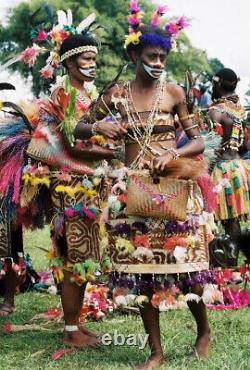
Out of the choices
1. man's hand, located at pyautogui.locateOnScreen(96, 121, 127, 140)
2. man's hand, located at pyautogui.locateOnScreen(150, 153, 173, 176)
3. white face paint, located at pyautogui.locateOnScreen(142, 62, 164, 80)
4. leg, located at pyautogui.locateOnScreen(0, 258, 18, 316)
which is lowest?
leg, located at pyautogui.locateOnScreen(0, 258, 18, 316)

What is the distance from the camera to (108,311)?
5.00 m

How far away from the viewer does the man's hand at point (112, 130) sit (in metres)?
3.58

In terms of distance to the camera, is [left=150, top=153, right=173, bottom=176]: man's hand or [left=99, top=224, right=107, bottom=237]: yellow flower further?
[left=99, top=224, right=107, bottom=237]: yellow flower

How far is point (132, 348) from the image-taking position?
13.3ft

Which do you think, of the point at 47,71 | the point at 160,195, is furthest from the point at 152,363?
the point at 47,71

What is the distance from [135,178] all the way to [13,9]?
28729 mm

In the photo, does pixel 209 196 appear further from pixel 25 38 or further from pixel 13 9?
pixel 13 9

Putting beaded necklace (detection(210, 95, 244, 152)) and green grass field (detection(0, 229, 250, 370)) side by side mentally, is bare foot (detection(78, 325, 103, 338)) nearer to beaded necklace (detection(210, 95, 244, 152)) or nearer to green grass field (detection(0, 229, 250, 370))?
green grass field (detection(0, 229, 250, 370))

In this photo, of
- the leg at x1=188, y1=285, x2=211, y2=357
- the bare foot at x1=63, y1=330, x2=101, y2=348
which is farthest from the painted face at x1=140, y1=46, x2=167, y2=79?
the bare foot at x1=63, y1=330, x2=101, y2=348

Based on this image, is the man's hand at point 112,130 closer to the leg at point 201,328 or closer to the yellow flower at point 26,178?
the yellow flower at point 26,178

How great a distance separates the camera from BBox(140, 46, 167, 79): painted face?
3.61 metres

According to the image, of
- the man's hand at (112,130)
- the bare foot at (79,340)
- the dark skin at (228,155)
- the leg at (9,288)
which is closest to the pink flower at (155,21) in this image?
the man's hand at (112,130)

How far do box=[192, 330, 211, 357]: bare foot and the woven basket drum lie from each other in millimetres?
827

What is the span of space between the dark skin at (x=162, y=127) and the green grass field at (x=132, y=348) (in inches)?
4.4
